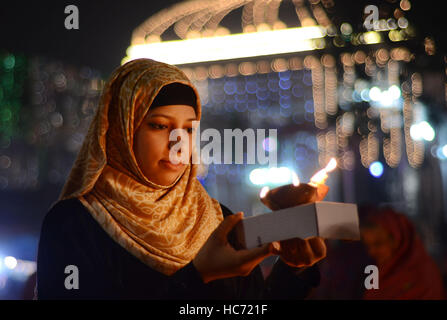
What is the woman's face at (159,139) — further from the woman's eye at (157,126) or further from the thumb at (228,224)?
the thumb at (228,224)

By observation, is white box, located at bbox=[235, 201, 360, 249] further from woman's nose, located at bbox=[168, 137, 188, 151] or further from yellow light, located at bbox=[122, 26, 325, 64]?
yellow light, located at bbox=[122, 26, 325, 64]

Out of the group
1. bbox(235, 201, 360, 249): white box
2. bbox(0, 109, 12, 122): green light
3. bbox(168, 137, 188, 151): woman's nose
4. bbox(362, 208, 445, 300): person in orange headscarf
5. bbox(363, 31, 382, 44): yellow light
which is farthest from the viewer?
bbox(363, 31, 382, 44): yellow light

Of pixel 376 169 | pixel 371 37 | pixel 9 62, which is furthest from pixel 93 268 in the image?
pixel 376 169

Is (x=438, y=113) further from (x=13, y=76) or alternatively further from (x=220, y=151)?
(x=13, y=76)

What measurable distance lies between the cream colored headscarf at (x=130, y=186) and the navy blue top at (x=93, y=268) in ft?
0.08

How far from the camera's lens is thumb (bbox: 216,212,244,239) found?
1128 millimetres

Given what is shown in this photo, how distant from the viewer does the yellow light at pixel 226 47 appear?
188cm

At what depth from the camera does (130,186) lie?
1.21 metres

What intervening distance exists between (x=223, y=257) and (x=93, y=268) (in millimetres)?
306

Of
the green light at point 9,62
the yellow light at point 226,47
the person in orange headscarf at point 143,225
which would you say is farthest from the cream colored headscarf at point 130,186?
the green light at point 9,62

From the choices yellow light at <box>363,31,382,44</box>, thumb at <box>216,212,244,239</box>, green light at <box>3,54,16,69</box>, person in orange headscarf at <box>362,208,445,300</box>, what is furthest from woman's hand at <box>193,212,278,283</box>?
yellow light at <box>363,31,382,44</box>

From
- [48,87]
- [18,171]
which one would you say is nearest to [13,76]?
[48,87]

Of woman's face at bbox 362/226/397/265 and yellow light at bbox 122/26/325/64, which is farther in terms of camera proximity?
woman's face at bbox 362/226/397/265

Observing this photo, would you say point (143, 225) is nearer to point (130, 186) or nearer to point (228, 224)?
point (130, 186)
